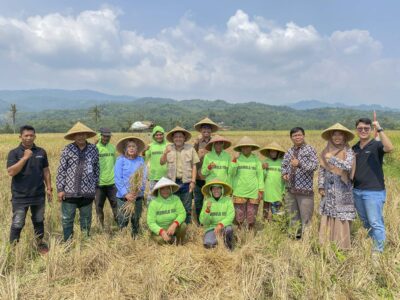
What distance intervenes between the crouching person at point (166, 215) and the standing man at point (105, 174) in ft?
3.92

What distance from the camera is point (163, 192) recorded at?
4.70 m

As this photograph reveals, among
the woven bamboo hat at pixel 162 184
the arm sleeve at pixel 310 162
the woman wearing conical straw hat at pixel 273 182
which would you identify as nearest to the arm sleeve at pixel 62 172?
the woven bamboo hat at pixel 162 184

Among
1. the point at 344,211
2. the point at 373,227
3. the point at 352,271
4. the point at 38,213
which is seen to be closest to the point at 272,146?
the point at 344,211

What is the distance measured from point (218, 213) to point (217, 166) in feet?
2.66

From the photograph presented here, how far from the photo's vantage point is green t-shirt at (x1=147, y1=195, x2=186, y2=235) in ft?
15.1

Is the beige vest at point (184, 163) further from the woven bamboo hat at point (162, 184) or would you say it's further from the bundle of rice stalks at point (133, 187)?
the bundle of rice stalks at point (133, 187)

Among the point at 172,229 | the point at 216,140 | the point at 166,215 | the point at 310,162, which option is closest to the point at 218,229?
the point at 172,229

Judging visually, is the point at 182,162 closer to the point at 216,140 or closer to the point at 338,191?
the point at 216,140

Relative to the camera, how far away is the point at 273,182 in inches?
207

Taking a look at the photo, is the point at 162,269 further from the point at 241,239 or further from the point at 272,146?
the point at 272,146

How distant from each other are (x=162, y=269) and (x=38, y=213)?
2.28 meters

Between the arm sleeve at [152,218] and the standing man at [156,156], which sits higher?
the standing man at [156,156]

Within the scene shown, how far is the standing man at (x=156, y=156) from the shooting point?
5.40m

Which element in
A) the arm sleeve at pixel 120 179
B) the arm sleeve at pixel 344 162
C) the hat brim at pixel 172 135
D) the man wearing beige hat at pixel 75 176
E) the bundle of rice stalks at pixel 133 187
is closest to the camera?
the arm sleeve at pixel 344 162
